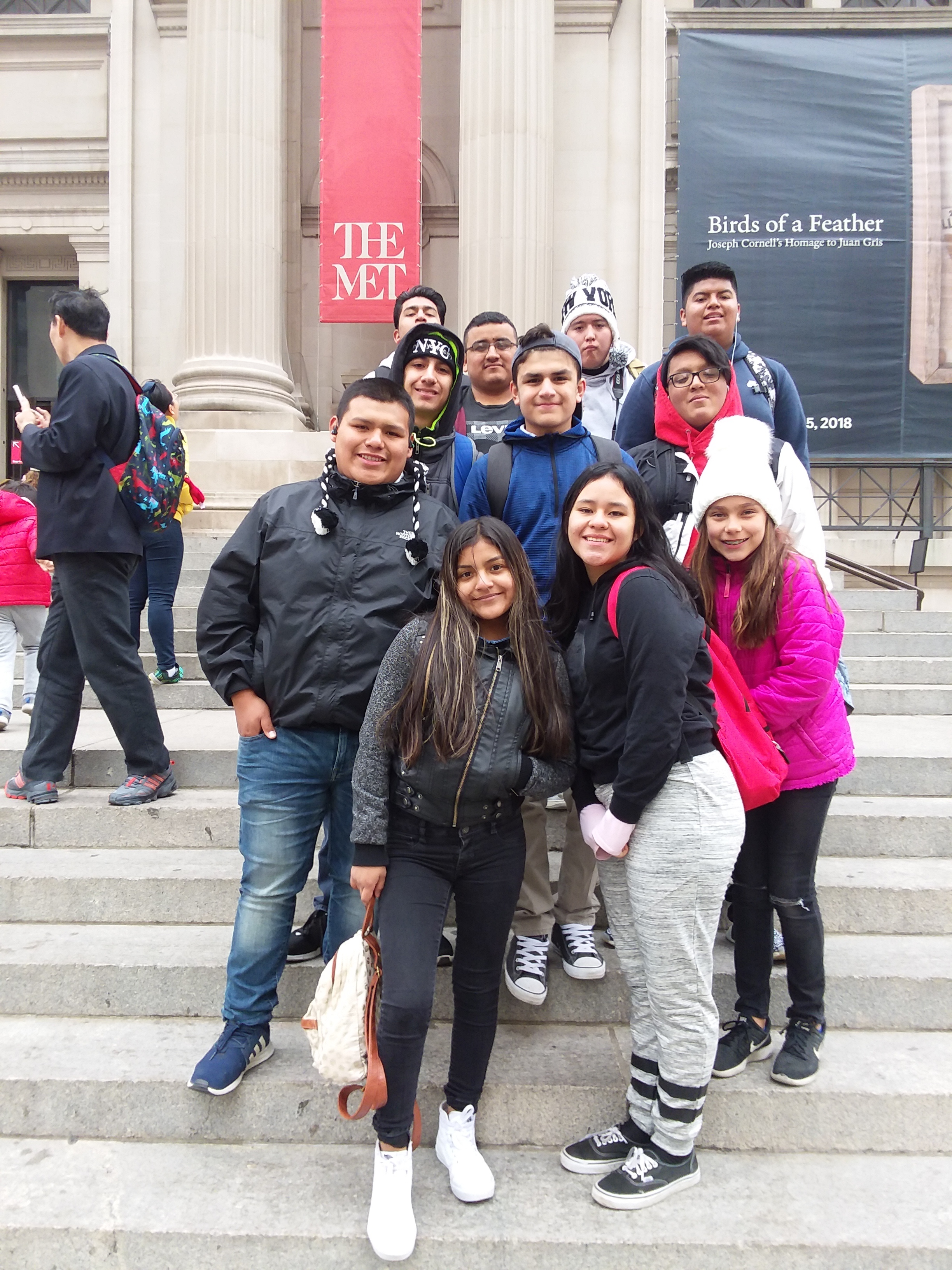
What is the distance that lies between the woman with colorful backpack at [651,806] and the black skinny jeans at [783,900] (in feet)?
1.25

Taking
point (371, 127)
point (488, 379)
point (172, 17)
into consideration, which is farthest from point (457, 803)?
point (172, 17)

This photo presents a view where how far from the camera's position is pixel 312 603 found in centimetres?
252

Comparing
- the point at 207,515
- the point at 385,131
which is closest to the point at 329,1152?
the point at 207,515

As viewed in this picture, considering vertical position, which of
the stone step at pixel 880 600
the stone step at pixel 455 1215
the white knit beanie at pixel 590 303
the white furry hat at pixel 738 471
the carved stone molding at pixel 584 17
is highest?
the carved stone molding at pixel 584 17

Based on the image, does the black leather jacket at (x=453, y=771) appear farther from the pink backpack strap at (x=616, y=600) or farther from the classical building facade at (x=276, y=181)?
the classical building facade at (x=276, y=181)

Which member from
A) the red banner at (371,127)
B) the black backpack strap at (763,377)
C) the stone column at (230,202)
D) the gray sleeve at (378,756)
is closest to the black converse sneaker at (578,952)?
the gray sleeve at (378,756)

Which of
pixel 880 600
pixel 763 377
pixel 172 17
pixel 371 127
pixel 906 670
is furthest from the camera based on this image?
pixel 172 17

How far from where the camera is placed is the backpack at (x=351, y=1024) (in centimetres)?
216

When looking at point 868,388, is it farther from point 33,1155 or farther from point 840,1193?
point 33,1155

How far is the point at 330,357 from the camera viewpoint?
1148 centimetres

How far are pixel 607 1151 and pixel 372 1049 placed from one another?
0.81 meters

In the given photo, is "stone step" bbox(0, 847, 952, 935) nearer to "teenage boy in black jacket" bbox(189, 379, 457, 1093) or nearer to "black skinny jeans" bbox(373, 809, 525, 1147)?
"teenage boy in black jacket" bbox(189, 379, 457, 1093)

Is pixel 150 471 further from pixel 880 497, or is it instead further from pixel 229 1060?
pixel 880 497

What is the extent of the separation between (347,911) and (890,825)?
2.49 metres
